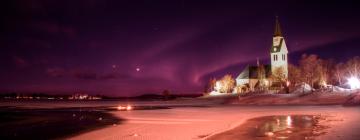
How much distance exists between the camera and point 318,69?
116m

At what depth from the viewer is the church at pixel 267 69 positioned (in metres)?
136

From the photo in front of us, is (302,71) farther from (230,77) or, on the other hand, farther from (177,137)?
(177,137)

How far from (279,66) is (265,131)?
367 feet

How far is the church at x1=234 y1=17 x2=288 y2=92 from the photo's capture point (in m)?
136

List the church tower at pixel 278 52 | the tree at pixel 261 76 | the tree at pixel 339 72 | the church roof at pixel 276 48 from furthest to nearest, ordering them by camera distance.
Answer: the church roof at pixel 276 48
the church tower at pixel 278 52
the tree at pixel 261 76
the tree at pixel 339 72

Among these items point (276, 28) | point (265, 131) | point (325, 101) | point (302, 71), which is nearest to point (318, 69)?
point (302, 71)

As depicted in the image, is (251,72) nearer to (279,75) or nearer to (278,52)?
(278,52)

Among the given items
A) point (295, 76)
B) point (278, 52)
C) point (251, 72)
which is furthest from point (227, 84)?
point (295, 76)

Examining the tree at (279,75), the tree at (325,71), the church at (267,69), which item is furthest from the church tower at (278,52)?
the tree at (325,71)

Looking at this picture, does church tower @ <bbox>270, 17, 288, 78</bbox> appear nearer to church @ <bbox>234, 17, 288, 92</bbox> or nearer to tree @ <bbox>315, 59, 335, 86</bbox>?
church @ <bbox>234, 17, 288, 92</bbox>

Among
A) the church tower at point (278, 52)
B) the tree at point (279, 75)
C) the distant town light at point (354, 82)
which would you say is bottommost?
the distant town light at point (354, 82)

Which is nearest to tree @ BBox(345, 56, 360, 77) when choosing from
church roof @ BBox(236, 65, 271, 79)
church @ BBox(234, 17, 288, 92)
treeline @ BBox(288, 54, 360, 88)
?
treeline @ BBox(288, 54, 360, 88)

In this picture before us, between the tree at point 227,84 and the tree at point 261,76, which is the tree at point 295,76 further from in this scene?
the tree at point 227,84

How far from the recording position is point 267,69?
14112 centimetres
